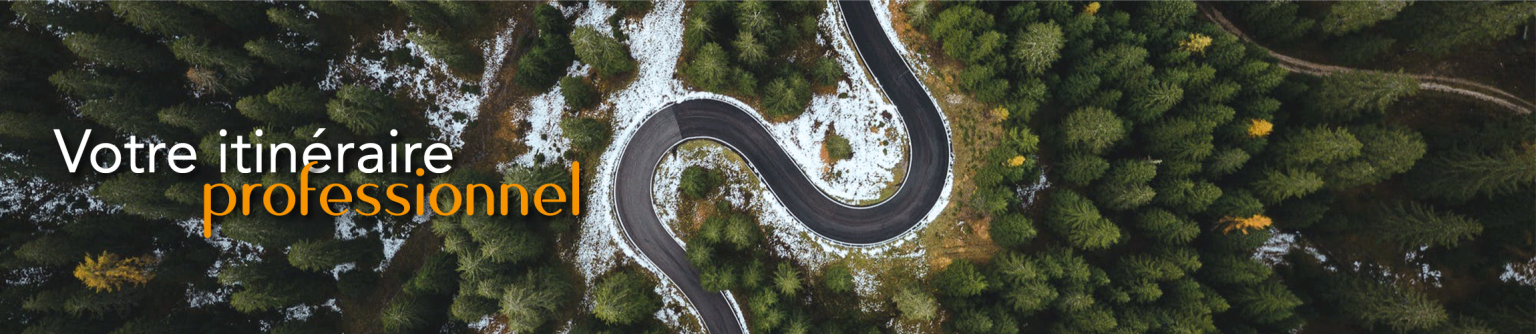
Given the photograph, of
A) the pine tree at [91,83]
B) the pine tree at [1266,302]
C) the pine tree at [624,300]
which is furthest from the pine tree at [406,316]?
the pine tree at [1266,302]

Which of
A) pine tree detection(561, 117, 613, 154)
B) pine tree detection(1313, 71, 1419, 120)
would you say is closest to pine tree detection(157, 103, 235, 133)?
pine tree detection(561, 117, 613, 154)

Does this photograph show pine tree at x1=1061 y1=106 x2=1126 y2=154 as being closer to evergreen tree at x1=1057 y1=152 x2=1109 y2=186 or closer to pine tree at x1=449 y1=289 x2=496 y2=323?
evergreen tree at x1=1057 y1=152 x2=1109 y2=186

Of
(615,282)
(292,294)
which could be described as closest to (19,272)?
(292,294)

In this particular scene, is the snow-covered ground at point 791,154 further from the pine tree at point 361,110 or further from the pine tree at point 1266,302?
the pine tree at point 1266,302

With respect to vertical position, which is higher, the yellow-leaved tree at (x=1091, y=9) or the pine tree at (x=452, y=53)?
the pine tree at (x=452, y=53)

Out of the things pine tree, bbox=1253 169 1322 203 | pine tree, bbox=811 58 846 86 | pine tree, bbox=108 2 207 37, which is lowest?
pine tree, bbox=1253 169 1322 203

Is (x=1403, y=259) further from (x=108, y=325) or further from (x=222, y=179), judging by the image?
(x=108, y=325)
